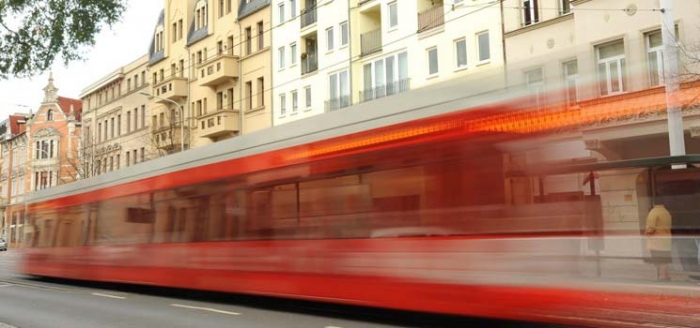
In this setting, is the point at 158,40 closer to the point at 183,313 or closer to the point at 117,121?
the point at 117,121

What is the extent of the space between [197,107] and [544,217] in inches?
1567

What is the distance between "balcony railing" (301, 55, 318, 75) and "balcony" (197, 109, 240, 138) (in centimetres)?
602

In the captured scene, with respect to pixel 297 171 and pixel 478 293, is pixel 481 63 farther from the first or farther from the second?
pixel 478 293

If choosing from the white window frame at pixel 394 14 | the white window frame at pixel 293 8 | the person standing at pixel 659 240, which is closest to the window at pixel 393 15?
the white window frame at pixel 394 14

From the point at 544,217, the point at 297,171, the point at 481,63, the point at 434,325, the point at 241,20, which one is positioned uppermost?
the point at 241,20

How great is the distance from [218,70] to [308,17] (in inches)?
305

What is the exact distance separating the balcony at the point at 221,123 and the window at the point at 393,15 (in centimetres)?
1309

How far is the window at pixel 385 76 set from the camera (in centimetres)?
2988

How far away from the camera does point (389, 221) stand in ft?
28.7

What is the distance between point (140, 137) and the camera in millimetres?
53312

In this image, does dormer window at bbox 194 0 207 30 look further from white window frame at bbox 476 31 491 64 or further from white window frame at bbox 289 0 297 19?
white window frame at bbox 476 31 491 64

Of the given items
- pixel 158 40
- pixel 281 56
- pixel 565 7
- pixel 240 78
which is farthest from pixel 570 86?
pixel 158 40

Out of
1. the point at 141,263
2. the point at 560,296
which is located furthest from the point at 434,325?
the point at 141,263

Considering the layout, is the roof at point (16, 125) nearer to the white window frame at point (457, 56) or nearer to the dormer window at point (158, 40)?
the dormer window at point (158, 40)
